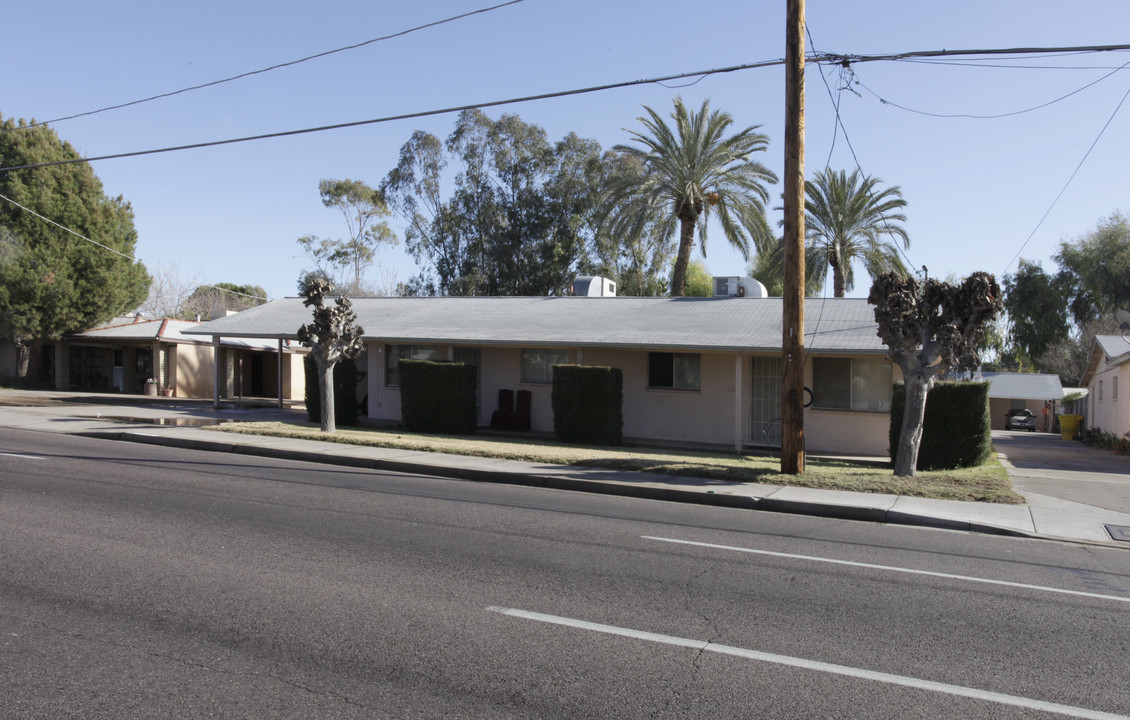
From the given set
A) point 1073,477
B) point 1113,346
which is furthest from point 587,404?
point 1113,346

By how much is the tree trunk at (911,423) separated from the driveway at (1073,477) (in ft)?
5.66

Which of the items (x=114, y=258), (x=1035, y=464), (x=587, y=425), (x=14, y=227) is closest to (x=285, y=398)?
(x=114, y=258)

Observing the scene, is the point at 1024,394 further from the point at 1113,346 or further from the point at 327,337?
the point at 327,337

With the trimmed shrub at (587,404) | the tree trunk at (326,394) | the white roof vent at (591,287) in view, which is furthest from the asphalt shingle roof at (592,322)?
the tree trunk at (326,394)

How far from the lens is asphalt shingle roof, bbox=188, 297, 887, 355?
772 inches

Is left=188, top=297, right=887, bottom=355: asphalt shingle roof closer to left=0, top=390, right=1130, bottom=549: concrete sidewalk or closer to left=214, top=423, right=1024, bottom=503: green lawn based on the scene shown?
left=214, top=423, right=1024, bottom=503: green lawn

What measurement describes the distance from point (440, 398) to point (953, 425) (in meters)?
11.7

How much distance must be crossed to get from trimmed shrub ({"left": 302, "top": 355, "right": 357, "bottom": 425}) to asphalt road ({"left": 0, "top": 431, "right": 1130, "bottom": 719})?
1239cm

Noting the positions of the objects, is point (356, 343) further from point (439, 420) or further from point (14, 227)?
point (14, 227)

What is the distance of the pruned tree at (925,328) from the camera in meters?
13.8

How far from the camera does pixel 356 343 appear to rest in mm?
20094

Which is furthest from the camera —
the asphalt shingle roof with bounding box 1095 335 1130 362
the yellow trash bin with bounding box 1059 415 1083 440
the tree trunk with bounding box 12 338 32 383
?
the tree trunk with bounding box 12 338 32 383

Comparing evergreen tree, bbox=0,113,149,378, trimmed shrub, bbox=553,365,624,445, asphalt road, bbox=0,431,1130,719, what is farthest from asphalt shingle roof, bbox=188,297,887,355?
evergreen tree, bbox=0,113,149,378

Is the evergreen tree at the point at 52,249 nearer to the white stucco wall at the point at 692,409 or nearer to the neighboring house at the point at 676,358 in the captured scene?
the neighboring house at the point at 676,358
